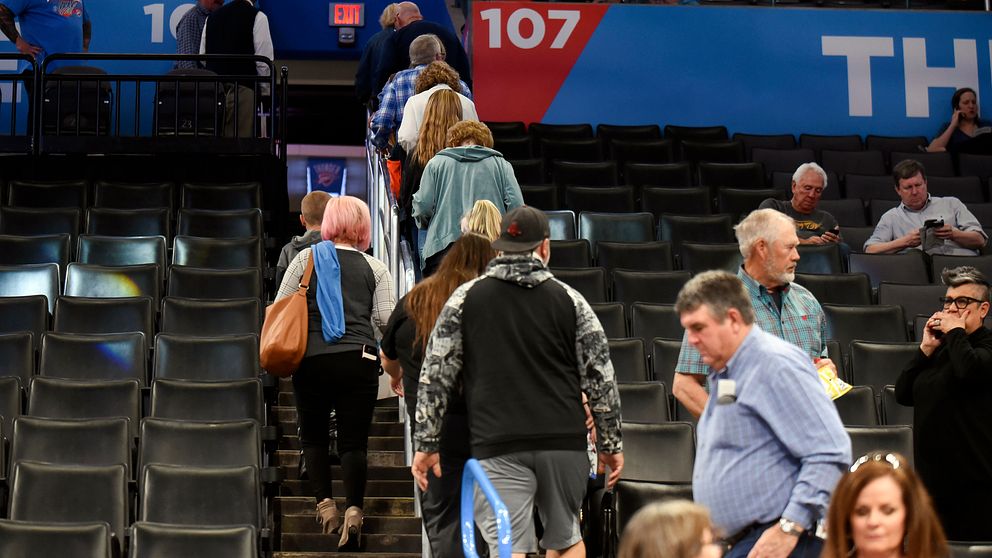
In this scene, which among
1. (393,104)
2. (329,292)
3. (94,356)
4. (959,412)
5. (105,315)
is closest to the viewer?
(959,412)

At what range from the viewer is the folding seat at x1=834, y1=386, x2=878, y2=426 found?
5488 mm

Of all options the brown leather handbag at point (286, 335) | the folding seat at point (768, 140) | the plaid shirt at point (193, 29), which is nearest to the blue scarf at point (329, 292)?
the brown leather handbag at point (286, 335)

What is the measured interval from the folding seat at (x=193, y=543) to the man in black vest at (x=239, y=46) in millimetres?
4998

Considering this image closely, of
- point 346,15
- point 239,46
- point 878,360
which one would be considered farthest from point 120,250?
point 346,15

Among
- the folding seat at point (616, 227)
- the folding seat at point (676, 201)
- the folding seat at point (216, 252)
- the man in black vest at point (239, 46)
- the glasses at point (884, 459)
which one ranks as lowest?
the glasses at point (884, 459)

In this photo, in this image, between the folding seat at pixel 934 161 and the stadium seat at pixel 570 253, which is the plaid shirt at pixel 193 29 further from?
the folding seat at pixel 934 161

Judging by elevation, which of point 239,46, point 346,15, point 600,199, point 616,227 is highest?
point 346,15

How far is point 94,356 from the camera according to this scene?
6305 mm

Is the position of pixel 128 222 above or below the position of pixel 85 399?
above

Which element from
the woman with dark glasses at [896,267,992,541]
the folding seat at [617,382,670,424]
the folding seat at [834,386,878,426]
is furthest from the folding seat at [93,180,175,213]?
the woman with dark glasses at [896,267,992,541]

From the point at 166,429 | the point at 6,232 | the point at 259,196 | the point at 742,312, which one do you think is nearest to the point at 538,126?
the point at 259,196

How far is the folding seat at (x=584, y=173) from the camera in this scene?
872 cm

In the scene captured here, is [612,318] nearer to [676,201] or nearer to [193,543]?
[676,201]

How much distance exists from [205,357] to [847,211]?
427 centimetres
